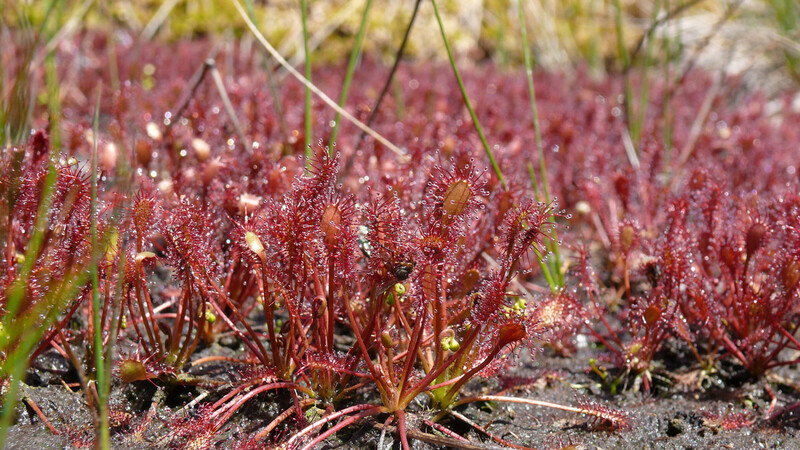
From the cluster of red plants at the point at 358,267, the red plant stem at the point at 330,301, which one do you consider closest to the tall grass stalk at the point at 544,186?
the cluster of red plants at the point at 358,267

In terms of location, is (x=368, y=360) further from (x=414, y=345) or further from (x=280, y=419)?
(x=280, y=419)

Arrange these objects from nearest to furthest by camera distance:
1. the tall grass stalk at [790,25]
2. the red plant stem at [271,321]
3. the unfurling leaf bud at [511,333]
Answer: the unfurling leaf bud at [511,333], the red plant stem at [271,321], the tall grass stalk at [790,25]

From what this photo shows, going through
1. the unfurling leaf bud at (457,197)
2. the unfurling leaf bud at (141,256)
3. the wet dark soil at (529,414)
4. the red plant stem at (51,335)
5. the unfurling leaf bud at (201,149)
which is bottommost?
the wet dark soil at (529,414)

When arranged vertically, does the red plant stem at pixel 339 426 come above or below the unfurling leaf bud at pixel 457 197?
below

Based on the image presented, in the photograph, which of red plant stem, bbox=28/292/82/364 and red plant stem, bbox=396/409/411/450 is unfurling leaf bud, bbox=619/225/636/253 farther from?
red plant stem, bbox=28/292/82/364

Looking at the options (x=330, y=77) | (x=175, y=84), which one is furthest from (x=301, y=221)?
(x=330, y=77)

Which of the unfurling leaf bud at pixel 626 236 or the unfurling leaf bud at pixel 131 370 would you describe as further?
the unfurling leaf bud at pixel 626 236

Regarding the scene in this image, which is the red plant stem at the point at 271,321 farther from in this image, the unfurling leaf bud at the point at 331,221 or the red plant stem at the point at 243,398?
the unfurling leaf bud at the point at 331,221

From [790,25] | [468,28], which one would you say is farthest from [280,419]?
[468,28]

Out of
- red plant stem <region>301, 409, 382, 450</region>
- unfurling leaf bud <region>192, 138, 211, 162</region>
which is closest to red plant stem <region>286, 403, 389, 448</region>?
red plant stem <region>301, 409, 382, 450</region>
